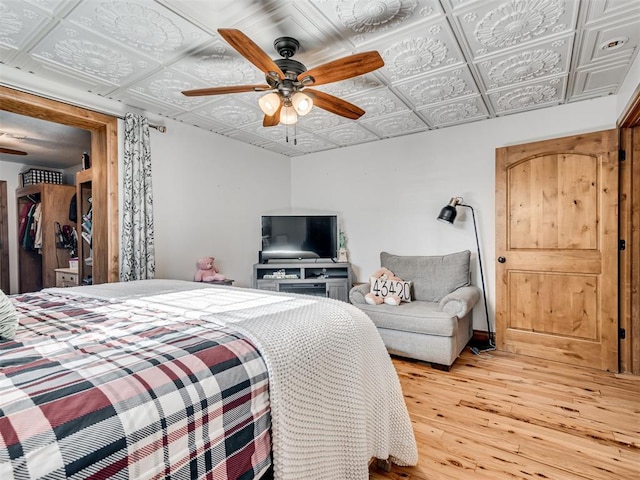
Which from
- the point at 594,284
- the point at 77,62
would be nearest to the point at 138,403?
the point at 77,62

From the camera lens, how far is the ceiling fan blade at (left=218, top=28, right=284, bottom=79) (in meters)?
1.57

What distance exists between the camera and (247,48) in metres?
1.69

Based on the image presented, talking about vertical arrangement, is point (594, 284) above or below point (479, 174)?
below

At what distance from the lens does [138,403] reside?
27.7 inches

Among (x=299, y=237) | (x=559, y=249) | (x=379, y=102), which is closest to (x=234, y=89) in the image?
(x=379, y=102)

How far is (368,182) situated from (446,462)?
3217 millimetres

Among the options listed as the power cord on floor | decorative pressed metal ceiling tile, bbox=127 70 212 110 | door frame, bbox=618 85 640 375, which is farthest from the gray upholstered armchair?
decorative pressed metal ceiling tile, bbox=127 70 212 110

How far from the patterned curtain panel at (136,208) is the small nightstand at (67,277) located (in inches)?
59.7

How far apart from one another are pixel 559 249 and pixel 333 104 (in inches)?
94.1

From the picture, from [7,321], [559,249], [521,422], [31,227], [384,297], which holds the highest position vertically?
[31,227]

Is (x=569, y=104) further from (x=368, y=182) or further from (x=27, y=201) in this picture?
(x=27, y=201)

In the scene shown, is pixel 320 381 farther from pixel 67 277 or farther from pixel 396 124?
pixel 67 277

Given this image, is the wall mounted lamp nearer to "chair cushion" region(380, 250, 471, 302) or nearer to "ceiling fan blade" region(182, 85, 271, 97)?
"chair cushion" region(380, 250, 471, 302)

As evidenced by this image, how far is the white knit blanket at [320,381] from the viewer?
100 cm
